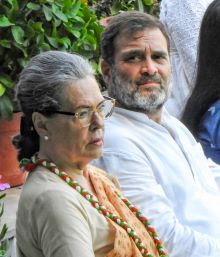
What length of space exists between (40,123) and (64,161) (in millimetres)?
143

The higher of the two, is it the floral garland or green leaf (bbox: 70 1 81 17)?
the floral garland

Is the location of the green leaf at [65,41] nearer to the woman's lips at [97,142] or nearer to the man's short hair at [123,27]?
the man's short hair at [123,27]

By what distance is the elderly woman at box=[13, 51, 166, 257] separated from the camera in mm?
1843

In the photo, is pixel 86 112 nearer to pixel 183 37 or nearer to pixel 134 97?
pixel 134 97

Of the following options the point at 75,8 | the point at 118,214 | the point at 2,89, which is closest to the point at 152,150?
the point at 118,214

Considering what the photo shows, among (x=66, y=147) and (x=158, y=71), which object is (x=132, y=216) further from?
(x=158, y=71)

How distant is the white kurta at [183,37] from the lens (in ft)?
12.7

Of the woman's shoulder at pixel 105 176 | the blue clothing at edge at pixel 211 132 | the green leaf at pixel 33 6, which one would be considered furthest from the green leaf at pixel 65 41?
the woman's shoulder at pixel 105 176

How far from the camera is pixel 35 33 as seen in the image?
14.2ft

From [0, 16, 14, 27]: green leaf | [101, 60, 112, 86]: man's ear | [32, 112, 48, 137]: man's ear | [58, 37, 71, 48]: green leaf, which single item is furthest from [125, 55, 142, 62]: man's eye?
[58, 37, 71, 48]: green leaf

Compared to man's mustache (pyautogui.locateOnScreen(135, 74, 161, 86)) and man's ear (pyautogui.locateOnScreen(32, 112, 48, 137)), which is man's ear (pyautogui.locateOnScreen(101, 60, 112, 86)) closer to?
man's mustache (pyautogui.locateOnScreen(135, 74, 161, 86))

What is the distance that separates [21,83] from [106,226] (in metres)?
0.52

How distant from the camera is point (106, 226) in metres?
1.97

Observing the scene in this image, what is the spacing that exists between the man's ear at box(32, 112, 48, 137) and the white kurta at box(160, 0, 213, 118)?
1.88 meters
